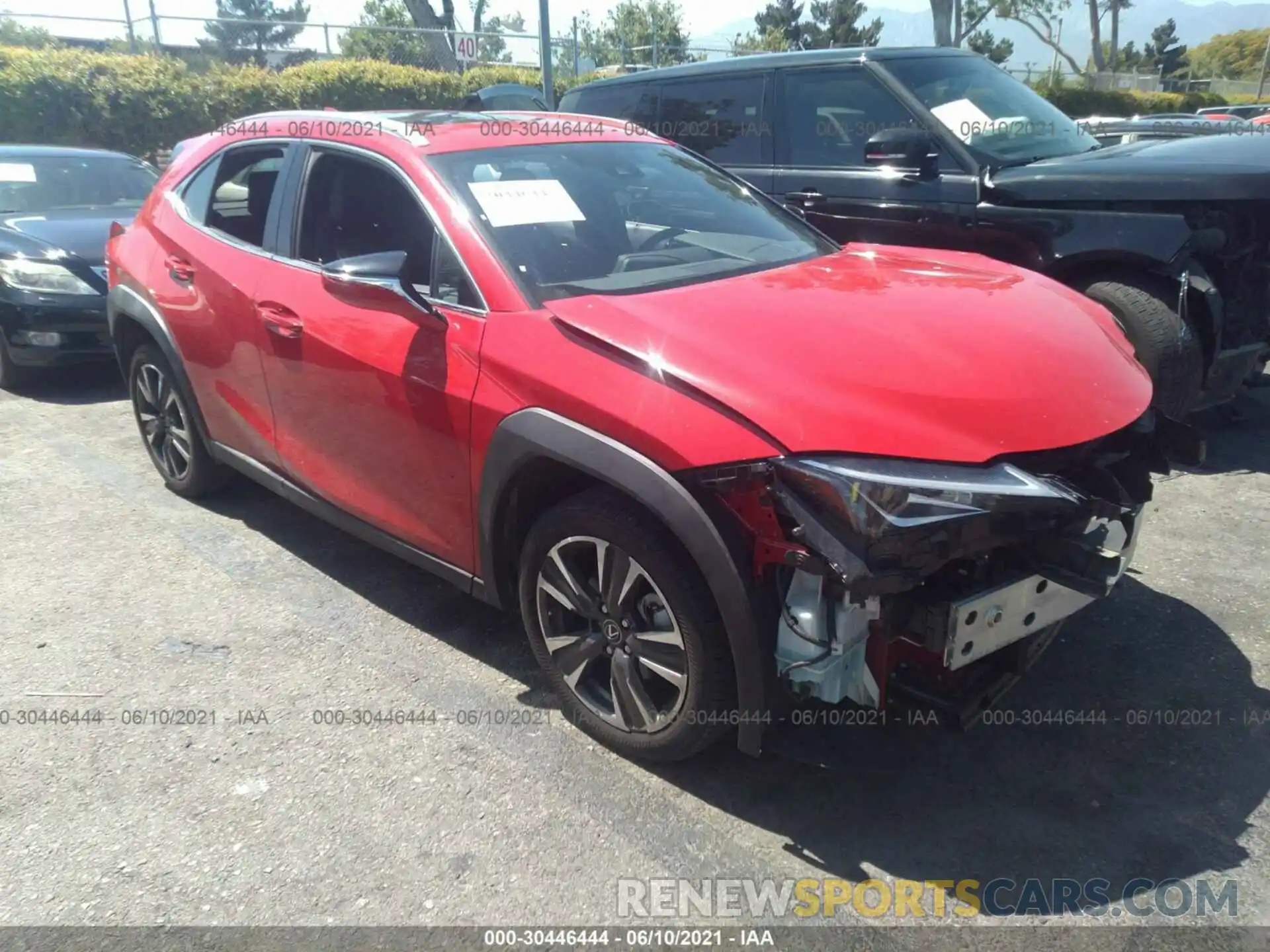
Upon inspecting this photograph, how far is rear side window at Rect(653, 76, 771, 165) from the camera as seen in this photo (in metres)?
6.14

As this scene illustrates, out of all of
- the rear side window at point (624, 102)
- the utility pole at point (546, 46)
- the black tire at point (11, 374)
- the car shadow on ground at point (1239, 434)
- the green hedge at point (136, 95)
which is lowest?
the car shadow on ground at point (1239, 434)

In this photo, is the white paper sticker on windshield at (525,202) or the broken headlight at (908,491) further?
the white paper sticker on windshield at (525,202)

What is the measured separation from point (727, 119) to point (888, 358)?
4.19 metres

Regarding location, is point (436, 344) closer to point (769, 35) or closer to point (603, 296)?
point (603, 296)

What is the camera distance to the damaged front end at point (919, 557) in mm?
2211

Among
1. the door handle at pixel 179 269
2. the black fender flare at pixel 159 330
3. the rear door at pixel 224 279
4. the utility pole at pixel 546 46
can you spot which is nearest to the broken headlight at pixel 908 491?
the rear door at pixel 224 279

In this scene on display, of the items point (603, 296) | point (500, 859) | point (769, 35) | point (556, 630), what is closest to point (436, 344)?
point (603, 296)

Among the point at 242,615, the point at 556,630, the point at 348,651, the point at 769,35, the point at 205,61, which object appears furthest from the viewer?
the point at 769,35

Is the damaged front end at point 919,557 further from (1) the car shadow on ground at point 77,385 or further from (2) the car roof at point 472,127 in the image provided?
(1) the car shadow on ground at point 77,385

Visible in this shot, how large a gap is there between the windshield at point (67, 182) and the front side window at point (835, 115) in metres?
5.19

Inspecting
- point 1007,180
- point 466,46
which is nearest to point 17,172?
point 1007,180

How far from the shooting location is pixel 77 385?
708 centimetres

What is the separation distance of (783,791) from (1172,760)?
111 centimetres

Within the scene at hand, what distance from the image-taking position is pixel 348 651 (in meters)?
3.53
